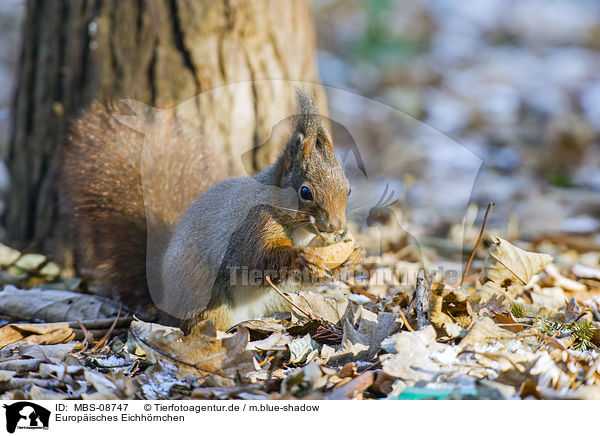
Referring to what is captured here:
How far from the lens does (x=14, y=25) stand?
25.2ft

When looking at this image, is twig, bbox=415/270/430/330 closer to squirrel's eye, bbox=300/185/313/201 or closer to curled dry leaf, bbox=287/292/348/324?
curled dry leaf, bbox=287/292/348/324

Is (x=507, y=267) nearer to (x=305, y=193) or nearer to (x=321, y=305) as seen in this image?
(x=321, y=305)

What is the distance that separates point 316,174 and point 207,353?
0.65m

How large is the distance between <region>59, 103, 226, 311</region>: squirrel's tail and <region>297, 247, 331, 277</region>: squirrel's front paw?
0.67 m

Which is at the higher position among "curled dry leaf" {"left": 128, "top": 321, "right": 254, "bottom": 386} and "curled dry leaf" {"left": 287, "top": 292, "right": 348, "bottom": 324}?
"curled dry leaf" {"left": 287, "top": 292, "right": 348, "bottom": 324}

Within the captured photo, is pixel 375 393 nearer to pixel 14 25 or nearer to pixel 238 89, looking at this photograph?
pixel 238 89

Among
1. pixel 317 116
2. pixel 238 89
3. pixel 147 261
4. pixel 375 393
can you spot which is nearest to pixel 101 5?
pixel 238 89

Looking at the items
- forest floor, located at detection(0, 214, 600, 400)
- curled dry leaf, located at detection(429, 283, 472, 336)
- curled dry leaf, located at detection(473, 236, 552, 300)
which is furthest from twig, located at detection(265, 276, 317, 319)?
curled dry leaf, located at detection(473, 236, 552, 300)

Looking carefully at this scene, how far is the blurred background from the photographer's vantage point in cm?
417

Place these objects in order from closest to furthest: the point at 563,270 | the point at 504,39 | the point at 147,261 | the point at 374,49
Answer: the point at 147,261 < the point at 563,270 < the point at 374,49 < the point at 504,39

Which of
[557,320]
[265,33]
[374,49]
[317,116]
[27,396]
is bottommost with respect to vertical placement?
[27,396]

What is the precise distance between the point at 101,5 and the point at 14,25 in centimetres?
568

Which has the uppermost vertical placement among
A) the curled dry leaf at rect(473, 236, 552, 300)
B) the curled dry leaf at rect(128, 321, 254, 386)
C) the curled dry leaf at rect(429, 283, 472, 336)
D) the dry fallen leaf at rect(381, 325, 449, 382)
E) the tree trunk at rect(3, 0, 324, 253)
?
the tree trunk at rect(3, 0, 324, 253)

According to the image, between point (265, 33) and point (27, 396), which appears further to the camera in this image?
point (265, 33)
